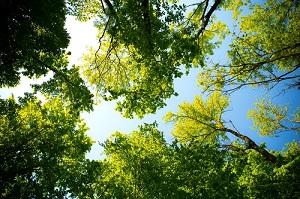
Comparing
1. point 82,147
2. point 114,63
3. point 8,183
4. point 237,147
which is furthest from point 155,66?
point 237,147

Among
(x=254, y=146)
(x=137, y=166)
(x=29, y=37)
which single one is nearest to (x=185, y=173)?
(x=137, y=166)

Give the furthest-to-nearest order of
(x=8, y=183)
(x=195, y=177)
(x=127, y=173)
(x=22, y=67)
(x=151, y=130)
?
(x=151, y=130), (x=127, y=173), (x=195, y=177), (x=8, y=183), (x=22, y=67)

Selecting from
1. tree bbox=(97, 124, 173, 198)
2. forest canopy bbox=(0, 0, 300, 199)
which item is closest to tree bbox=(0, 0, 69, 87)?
forest canopy bbox=(0, 0, 300, 199)

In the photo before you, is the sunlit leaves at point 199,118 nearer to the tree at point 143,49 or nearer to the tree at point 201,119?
the tree at point 201,119

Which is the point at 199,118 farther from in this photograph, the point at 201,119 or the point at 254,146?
the point at 254,146

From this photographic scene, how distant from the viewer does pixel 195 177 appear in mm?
15469

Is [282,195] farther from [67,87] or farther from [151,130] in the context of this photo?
[67,87]

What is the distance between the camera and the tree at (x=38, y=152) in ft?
46.8

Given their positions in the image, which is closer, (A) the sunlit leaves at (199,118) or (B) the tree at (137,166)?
(B) the tree at (137,166)

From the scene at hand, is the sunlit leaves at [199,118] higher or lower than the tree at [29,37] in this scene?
higher

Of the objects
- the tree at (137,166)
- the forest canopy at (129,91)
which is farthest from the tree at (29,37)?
the tree at (137,166)

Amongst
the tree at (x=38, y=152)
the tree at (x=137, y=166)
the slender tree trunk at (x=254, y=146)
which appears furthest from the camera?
Answer: the slender tree trunk at (x=254, y=146)

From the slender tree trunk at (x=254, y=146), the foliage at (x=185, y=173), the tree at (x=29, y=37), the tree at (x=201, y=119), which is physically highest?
the tree at (x=201, y=119)

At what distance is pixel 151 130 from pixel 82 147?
12.8 feet
